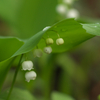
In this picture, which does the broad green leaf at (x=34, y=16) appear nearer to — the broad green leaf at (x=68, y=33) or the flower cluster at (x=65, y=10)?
the flower cluster at (x=65, y=10)

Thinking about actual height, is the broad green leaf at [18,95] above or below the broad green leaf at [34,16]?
below

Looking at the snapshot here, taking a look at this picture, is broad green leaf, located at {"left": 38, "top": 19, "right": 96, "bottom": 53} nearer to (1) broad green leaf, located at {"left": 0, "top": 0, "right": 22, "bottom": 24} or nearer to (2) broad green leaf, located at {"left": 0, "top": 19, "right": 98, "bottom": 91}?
(2) broad green leaf, located at {"left": 0, "top": 19, "right": 98, "bottom": 91}

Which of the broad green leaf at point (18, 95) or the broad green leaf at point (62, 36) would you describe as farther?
the broad green leaf at point (18, 95)

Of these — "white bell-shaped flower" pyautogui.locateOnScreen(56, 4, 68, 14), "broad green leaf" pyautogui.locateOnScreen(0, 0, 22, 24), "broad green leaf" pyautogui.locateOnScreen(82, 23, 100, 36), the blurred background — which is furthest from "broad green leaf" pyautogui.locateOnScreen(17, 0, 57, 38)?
"broad green leaf" pyautogui.locateOnScreen(82, 23, 100, 36)

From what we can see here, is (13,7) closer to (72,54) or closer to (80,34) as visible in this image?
(72,54)

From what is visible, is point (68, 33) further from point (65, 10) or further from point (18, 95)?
point (65, 10)

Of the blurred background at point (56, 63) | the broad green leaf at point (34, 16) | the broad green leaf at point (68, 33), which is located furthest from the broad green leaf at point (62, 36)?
the broad green leaf at point (34, 16)

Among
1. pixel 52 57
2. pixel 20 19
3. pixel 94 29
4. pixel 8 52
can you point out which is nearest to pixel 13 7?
pixel 20 19
